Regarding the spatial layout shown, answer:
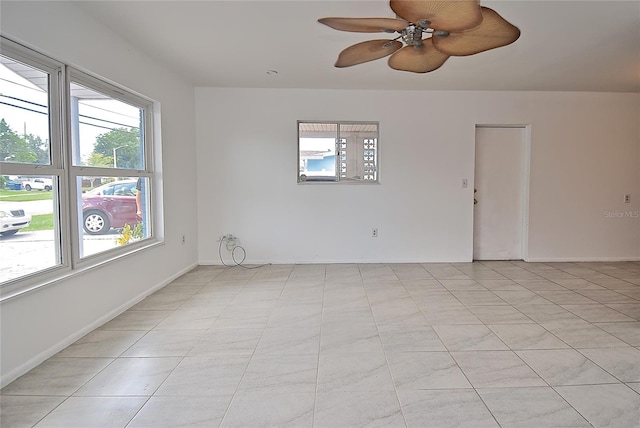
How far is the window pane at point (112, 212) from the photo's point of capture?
262 centimetres

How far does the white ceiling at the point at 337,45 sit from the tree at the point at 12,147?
43.0 inches

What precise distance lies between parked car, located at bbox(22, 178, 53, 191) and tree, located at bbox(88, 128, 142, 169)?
1.58ft

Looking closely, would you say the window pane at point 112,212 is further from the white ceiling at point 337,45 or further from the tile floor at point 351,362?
the white ceiling at point 337,45

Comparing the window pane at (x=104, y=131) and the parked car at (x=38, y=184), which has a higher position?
the window pane at (x=104, y=131)

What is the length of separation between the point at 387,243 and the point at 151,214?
3.10 m

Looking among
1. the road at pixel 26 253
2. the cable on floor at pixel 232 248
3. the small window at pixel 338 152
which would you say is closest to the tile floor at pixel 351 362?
the road at pixel 26 253

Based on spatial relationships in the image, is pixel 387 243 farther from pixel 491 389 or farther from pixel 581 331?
pixel 491 389

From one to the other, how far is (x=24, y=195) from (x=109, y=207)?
90 cm

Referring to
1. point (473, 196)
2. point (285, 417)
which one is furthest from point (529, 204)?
point (285, 417)

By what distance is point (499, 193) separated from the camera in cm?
488

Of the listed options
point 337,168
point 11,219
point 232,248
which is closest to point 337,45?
point 337,168

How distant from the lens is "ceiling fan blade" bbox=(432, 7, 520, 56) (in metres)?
1.75

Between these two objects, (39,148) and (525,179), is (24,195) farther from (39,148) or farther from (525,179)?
(525,179)

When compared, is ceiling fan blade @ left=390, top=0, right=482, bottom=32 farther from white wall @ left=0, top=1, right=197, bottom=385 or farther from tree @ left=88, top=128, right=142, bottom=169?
tree @ left=88, top=128, right=142, bottom=169
